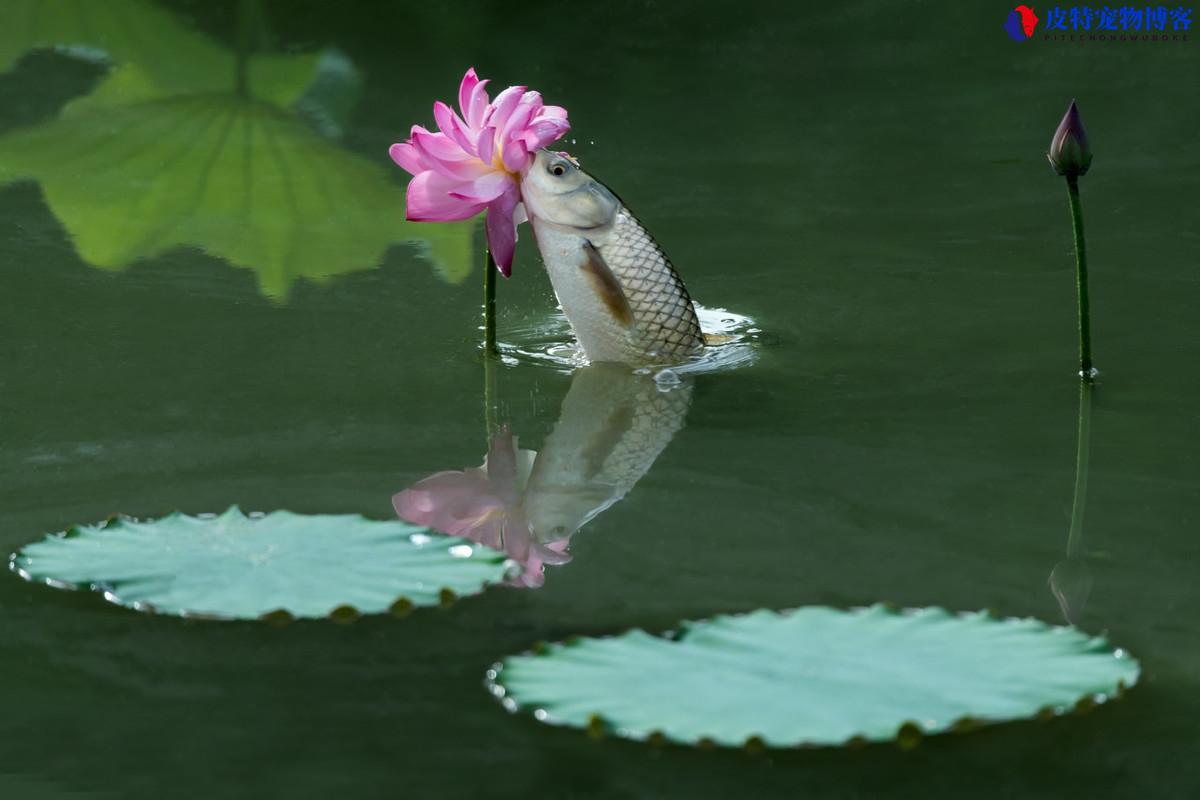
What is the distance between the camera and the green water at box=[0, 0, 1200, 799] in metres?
1.35

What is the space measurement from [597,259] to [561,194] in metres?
0.11

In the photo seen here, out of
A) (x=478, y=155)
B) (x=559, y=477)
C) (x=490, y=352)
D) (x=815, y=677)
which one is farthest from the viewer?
(x=490, y=352)

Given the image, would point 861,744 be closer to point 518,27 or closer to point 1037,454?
point 1037,454

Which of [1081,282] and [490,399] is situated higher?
[1081,282]

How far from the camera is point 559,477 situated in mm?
2033

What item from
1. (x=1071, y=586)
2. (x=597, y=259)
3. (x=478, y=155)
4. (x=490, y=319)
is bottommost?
(x=1071, y=586)

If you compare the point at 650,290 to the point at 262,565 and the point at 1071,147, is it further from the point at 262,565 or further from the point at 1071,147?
the point at 262,565

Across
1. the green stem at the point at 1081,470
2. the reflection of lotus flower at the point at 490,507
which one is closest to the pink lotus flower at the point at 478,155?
the reflection of lotus flower at the point at 490,507

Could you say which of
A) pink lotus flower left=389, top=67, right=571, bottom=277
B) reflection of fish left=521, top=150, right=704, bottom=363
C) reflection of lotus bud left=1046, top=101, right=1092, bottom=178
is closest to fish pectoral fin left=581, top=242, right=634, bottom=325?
reflection of fish left=521, top=150, right=704, bottom=363

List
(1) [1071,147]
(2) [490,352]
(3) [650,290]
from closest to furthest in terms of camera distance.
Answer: (1) [1071,147] → (3) [650,290] → (2) [490,352]

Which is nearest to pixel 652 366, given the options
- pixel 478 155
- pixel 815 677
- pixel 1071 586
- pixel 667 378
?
pixel 667 378

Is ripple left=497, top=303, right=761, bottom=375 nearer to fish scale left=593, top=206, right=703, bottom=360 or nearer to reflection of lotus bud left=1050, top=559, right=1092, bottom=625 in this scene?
fish scale left=593, top=206, right=703, bottom=360

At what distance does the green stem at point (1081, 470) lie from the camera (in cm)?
180

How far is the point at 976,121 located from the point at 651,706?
317 centimetres
